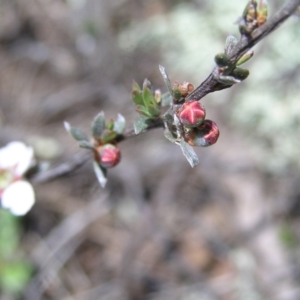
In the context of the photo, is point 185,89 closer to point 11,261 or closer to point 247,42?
point 247,42

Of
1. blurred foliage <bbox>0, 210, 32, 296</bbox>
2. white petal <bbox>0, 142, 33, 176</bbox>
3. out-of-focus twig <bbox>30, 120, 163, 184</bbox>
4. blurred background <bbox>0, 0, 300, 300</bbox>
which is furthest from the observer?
blurred background <bbox>0, 0, 300, 300</bbox>

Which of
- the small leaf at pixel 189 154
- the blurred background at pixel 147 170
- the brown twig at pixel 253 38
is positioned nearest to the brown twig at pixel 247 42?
the brown twig at pixel 253 38

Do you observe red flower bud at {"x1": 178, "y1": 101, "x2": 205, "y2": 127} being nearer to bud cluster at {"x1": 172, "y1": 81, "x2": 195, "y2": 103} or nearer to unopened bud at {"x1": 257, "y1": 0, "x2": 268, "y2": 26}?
bud cluster at {"x1": 172, "y1": 81, "x2": 195, "y2": 103}

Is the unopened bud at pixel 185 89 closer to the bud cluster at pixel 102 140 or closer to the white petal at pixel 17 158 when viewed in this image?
the bud cluster at pixel 102 140

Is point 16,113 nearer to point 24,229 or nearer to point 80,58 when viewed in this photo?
point 80,58

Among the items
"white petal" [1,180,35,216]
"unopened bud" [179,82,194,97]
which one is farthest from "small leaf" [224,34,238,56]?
"white petal" [1,180,35,216]

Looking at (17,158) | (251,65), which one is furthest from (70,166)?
(251,65)

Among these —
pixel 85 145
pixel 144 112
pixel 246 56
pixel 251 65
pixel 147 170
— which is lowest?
pixel 246 56
